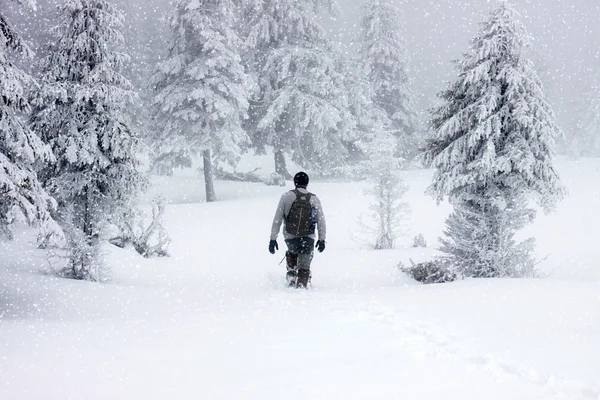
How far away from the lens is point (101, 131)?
9.50 metres

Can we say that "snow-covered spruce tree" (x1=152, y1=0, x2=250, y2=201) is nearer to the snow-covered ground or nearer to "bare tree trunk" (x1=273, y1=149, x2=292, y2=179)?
"bare tree trunk" (x1=273, y1=149, x2=292, y2=179)

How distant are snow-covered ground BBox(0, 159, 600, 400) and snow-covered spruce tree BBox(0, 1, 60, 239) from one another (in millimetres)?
1398

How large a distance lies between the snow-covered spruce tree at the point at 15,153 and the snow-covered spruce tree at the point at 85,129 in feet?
8.19

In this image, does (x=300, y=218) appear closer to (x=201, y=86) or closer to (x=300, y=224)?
(x=300, y=224)

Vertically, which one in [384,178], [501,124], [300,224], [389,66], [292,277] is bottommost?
[292,277]

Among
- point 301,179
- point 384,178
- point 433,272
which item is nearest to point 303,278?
point 301,179

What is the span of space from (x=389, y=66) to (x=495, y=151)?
80.8 ft

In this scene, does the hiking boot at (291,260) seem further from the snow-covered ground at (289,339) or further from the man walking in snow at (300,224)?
the snow-covered ground at (289,339)

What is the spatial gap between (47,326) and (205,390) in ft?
10.1

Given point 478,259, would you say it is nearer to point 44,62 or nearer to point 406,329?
point 406,329

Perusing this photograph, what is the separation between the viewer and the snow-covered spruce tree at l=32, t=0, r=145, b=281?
Result: 30.5ft

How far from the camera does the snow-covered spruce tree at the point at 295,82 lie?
2506 centimetres

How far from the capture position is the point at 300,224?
26.5 feet

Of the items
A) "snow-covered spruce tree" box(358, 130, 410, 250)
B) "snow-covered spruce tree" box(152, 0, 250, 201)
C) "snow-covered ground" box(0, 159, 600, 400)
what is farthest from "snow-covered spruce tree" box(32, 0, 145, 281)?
"snow-covered spruce tree" box(152, 0, 250, 201)
